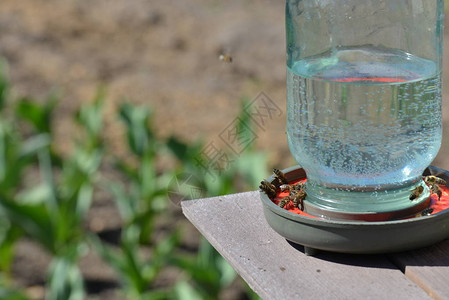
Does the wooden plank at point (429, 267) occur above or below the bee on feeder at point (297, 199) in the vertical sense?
below

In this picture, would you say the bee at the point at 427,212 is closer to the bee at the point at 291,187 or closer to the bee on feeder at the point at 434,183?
the bee on feeder at the point at 434,183

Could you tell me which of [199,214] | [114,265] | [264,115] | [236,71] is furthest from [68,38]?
[199,214]

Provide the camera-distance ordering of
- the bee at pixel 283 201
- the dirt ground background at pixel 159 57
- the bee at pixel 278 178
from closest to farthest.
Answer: the bee at pixel 283 201
the bee at pixel 278 178
the dirt ground background at pixel 159 57

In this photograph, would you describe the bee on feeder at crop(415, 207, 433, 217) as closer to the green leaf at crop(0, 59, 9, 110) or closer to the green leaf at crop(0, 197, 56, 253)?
the green leaf at crop(0, 197, 56, 253)

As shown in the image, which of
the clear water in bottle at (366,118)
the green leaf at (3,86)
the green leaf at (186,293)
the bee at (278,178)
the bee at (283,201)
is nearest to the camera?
the clear water in bottle at (366,118)

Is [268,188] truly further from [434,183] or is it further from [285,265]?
[434,183]

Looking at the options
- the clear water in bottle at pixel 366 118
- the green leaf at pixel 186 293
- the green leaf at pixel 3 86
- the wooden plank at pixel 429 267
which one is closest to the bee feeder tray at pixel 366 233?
the wooden plank at pixel 429 267

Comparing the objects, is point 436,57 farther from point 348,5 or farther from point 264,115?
point 264,115

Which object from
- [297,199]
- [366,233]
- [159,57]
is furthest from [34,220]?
[159,57]

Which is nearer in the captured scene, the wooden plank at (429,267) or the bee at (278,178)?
the wooden plank at (429,267)
